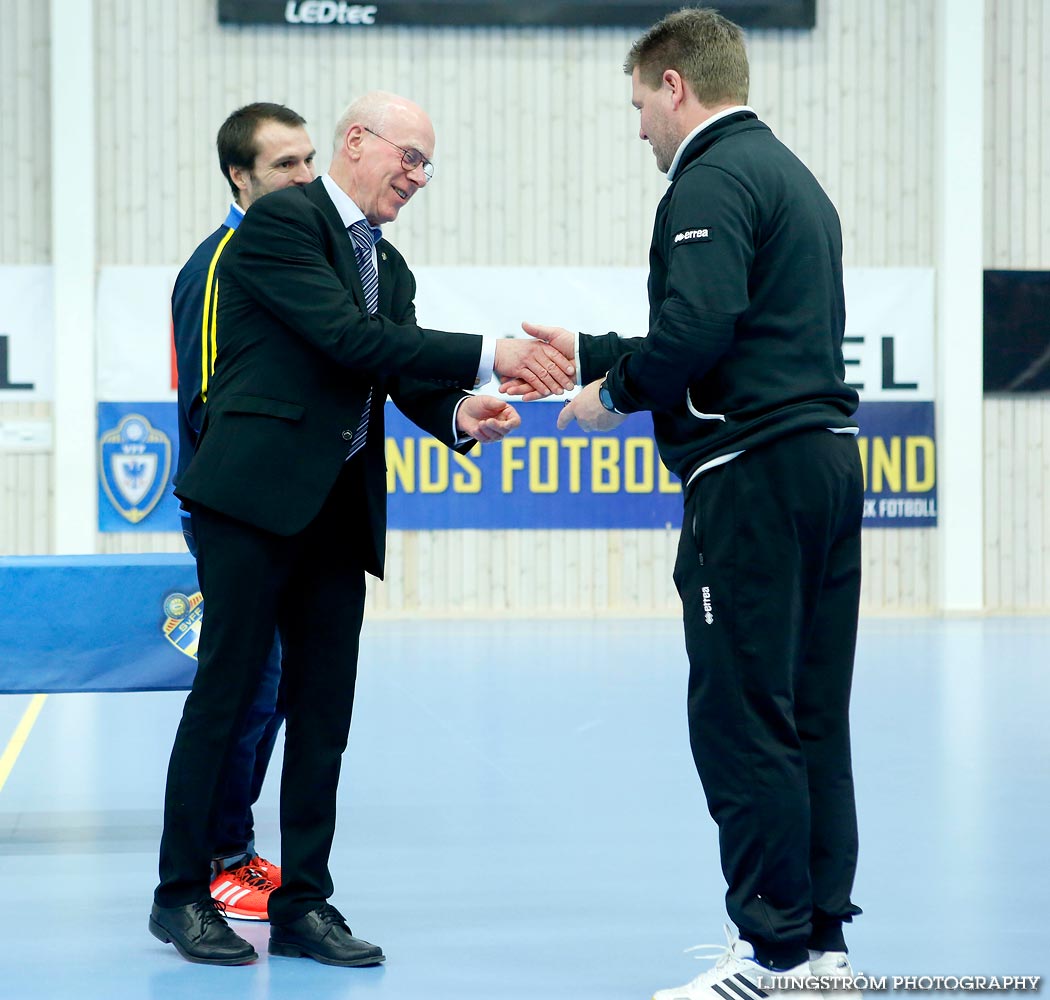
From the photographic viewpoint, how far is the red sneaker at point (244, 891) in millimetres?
3297

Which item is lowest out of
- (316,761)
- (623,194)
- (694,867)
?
(694,867)

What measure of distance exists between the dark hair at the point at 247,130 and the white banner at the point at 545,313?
22.3 ft

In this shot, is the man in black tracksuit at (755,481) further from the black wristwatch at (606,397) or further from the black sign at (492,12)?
the black sign at (492,12)

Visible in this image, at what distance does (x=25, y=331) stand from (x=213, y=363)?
7.66m

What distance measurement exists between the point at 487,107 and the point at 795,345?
853cm

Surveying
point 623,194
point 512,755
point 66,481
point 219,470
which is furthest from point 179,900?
point 623,194

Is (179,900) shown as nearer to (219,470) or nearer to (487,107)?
(219,470)

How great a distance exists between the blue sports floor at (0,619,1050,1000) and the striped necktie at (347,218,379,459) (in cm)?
109

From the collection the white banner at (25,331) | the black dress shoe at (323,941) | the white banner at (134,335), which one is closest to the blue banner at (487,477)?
the white banner at (134,335)

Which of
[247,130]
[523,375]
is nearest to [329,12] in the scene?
[247,130]

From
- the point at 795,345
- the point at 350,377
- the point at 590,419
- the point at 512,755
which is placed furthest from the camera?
the point at 512,755

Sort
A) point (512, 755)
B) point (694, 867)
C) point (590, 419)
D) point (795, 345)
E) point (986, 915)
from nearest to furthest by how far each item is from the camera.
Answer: point (795, 345) → point (590, 419) → point (986, 915) → point (694, 867) → point (512, 755)

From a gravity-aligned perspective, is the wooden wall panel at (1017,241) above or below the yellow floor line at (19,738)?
above

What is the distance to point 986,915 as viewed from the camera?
3178 millimetres
